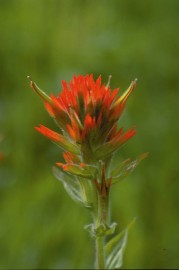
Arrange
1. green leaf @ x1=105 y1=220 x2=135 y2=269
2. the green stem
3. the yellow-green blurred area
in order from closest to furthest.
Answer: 1. the green stem
2. green leaf @ x1=105 y1=220 x2=135 y2=269
3. the yellow-green blurred area

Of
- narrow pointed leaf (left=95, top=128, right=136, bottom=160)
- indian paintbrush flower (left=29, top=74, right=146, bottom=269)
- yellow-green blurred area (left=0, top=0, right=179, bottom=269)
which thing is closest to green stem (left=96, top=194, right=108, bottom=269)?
indian paintbrush flower (left=29, top=74, right=146, bottom=269)

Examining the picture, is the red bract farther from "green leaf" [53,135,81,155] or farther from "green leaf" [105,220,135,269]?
"green leaf" [105,220,135,269]

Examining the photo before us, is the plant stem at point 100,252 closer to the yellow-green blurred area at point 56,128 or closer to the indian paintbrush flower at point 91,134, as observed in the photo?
the indian paintbrush flower at point 91,134

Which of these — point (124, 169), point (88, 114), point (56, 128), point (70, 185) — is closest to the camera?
point (88, 114)

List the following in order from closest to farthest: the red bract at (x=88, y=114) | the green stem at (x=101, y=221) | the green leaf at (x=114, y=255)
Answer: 1. the red bract at (x=88, y=114)
2. the green stem at (x=101, y=221)
3. the green leaf at (x=114, y=255)

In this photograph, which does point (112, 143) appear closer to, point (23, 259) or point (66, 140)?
point (66, 140)

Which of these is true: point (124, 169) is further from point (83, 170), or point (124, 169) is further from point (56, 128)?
point (56, 128)

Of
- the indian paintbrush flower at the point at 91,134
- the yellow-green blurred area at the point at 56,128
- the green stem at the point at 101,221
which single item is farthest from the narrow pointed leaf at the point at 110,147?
the yellow-green blurred area at the point at 56,128

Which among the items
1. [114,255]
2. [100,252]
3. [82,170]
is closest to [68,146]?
[82,170]
